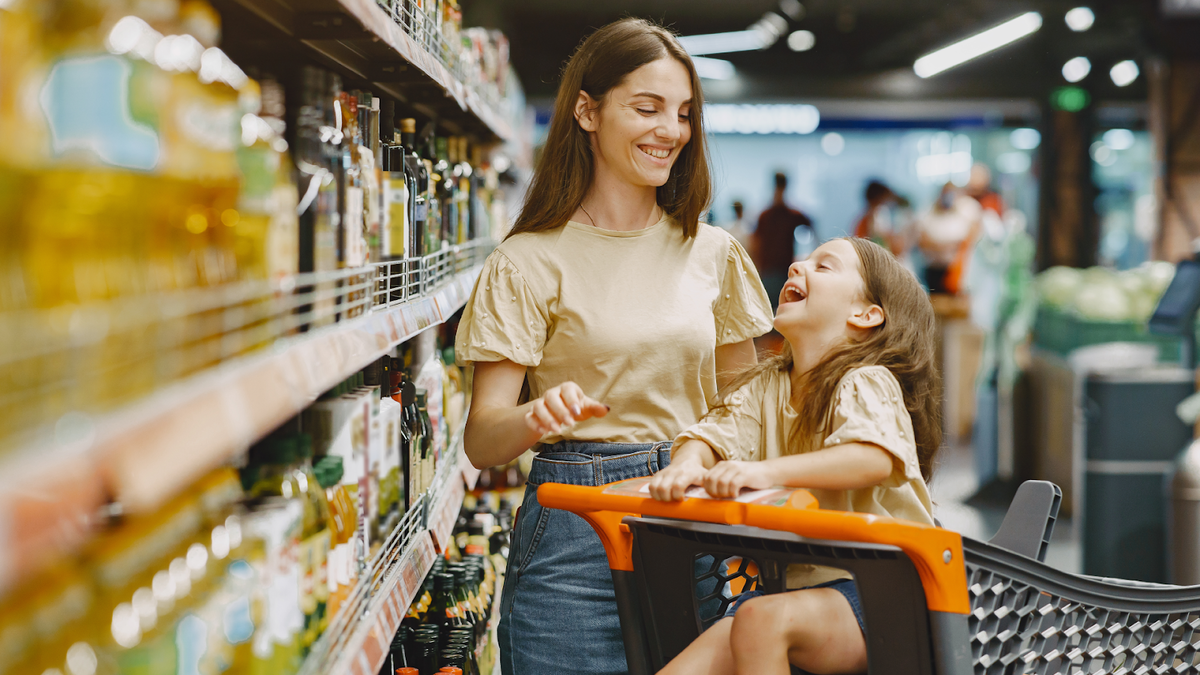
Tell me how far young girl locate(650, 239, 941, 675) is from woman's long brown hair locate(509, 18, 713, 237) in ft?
0.88

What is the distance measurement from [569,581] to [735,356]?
1.95ft

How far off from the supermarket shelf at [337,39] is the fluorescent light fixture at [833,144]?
16.6 meters

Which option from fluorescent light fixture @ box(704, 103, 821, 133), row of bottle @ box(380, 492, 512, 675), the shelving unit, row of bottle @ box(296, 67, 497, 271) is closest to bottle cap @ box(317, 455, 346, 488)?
the shelving unit

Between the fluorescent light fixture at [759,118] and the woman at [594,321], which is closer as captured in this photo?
the woman at [594,321]

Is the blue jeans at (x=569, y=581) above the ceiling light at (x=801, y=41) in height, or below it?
below

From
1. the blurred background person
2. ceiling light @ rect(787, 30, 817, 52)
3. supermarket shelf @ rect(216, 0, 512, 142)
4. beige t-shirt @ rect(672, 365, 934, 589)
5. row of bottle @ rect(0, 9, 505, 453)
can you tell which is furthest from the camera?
ceiling light @ rect(787, 30, 817, 52)

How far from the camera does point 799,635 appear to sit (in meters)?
1.52

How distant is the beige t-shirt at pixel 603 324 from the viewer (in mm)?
1840

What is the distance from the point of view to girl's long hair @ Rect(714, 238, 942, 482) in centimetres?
185

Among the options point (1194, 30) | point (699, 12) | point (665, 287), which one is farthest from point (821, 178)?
point (665, 287)

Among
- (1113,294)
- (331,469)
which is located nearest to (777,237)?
(1113,294)

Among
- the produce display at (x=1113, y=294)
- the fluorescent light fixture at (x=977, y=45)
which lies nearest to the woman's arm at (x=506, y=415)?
the produce display at (x=1113, y=294)

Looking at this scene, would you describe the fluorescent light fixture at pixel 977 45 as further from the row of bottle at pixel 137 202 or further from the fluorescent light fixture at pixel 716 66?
the row of bottle at pixel 137 202

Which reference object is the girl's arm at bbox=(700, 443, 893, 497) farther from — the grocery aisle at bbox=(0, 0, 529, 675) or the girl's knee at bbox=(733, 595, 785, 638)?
the grocery aisle at bbox=(0, 0, 529, 675)
